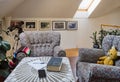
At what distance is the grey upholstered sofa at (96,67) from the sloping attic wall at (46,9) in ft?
8.94

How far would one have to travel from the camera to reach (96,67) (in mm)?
2311

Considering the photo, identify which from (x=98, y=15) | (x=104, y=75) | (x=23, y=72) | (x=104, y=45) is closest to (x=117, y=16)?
(x=98, y=15)

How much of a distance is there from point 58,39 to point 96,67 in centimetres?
172

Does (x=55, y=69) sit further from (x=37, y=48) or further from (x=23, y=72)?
(x=37, y=48)

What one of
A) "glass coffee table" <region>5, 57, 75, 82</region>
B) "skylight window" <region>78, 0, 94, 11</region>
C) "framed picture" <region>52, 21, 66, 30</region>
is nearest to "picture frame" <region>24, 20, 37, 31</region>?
"framed picture" <region>52, 21, 66, 30</region>

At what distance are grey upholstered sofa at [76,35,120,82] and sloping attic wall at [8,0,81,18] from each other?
2725mm

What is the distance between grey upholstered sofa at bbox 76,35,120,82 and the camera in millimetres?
2303

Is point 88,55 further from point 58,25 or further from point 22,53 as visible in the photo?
point 58,25

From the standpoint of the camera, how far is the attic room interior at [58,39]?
2.32m

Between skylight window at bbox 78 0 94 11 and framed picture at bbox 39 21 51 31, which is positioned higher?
skylight window at bbox 78 0 94 11

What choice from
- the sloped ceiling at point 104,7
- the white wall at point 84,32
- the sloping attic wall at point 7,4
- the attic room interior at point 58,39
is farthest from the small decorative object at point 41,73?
the white wall at point 84,32

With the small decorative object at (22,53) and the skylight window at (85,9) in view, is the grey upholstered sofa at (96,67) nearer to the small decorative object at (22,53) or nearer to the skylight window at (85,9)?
the small decorative object at (22,53)

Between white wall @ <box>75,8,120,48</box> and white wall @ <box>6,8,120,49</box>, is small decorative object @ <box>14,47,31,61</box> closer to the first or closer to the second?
white wall @ <box>6,8,120,49</box>

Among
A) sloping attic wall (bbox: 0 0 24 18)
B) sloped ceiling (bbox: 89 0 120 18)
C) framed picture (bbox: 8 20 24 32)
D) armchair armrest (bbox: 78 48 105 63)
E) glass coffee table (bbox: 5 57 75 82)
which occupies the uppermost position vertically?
sloped ceiling (bbox: 89 0 120 18)
